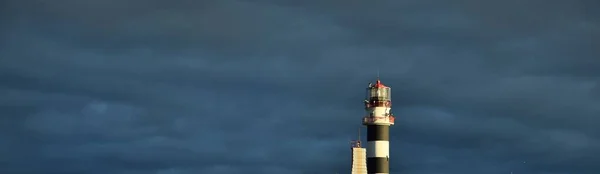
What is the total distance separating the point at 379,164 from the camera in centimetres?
11000

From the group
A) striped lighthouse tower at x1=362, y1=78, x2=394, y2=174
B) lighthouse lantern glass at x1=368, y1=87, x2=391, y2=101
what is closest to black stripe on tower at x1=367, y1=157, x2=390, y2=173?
striped lighthouse tower at x1=362, y1=78, x2=394, y2=174

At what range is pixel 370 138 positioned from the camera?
111 metres

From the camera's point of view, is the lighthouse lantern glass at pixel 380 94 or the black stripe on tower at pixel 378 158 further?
the lighthouse lantern glass at pixel 380 94

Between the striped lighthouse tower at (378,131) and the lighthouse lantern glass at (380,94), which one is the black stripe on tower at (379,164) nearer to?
the striped lighthouse tower at (378,131)

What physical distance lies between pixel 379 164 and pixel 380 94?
27.7 ft

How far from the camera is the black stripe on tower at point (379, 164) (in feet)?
360

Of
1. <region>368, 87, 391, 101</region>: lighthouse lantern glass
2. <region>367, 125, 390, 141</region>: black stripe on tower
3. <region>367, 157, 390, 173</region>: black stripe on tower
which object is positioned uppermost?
<region>368, 87, 391, 101</region>: lighthouse lantern glass

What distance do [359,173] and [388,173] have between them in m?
A: 7.79

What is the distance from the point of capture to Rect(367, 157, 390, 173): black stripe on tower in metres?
110

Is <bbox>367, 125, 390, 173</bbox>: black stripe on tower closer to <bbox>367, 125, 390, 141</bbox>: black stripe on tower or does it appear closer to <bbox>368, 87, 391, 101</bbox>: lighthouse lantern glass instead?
<bbox>367, 125, 390, 141</bbox>: black stripe on tower

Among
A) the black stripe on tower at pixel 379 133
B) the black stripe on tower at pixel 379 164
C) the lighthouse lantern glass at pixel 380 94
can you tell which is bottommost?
the black stripe on tower at pixel 379 164

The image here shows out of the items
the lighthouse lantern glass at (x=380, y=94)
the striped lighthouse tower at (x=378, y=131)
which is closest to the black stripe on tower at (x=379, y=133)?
the striped lighthouse tower at (x=378, y=131)

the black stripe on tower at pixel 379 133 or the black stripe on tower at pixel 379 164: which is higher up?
the black stripe on tower at pixel 379 133

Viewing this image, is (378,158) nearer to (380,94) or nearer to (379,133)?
(379,133)
